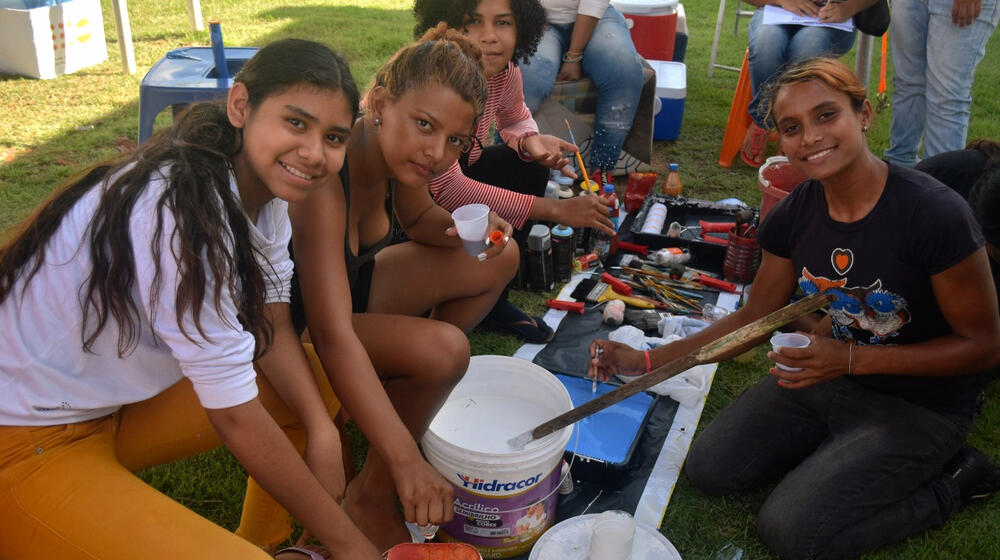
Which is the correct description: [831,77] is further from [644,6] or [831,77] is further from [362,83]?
[362,83]

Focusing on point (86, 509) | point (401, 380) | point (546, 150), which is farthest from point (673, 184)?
point (86, 509)

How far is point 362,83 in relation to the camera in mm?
6000

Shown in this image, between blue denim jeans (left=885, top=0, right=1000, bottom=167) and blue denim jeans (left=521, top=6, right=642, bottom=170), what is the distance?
1312 mm

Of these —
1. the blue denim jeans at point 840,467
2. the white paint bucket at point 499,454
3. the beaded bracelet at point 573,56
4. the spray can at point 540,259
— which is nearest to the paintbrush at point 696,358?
the white paint bucket at point 499,454

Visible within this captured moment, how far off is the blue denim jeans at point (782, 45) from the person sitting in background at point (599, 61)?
0.66 meters

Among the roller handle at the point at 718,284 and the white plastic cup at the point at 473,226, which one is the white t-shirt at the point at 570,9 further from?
the white plastic cup at the point at 473,226

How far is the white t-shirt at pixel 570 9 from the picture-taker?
4207 millimetres

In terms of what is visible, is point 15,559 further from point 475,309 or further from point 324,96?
point 475,309

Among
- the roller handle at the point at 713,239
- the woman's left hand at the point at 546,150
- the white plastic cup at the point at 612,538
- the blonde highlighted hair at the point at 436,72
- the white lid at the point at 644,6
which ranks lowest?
the roller handle at the point at 713,239

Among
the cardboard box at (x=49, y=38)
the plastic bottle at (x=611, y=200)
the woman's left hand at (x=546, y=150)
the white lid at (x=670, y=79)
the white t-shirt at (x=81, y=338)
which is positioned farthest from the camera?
the cardboard box at (x=49, y=38)

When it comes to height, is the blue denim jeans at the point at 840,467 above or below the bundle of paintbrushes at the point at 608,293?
above

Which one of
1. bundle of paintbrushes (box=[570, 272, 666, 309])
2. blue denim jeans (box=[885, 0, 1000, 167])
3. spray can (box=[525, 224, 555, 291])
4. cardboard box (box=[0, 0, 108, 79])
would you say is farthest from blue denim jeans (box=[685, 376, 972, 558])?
cardboard box (box=[0, 0, 108, 79])

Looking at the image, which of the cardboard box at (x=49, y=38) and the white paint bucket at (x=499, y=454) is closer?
the white paint bucket at (x=499, y=454)

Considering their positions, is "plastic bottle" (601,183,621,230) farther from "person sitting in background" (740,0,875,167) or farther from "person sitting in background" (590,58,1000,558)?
"person sitting in background" (590,58,1000,558)
